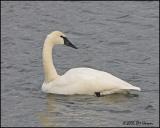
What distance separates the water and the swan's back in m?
0.15

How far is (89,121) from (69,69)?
306cm

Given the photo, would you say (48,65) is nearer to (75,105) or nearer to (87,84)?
(87,84)

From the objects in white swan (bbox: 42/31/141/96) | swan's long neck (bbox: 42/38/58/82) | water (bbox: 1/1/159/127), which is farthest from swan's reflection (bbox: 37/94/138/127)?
swan's long neck (bbox: 42/38/58/82)

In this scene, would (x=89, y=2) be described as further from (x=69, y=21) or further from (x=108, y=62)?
(x=108, y=62)

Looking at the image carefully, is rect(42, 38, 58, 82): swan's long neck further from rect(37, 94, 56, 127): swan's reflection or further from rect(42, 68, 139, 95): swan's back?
rect(37, 94, 56, 127): swan's reflection

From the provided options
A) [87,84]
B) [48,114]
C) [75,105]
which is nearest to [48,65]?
[87,84]

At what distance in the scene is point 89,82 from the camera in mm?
14141

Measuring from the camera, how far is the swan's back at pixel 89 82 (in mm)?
14086

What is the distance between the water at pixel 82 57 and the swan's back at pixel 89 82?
0.48 feet

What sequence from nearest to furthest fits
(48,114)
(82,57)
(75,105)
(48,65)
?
(48,114), (75,105), (48,65), (82,57)

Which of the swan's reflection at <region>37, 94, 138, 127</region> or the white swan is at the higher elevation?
the white swan

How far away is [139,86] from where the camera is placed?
47.7ft

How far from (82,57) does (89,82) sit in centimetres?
220

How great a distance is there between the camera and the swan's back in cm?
1409
